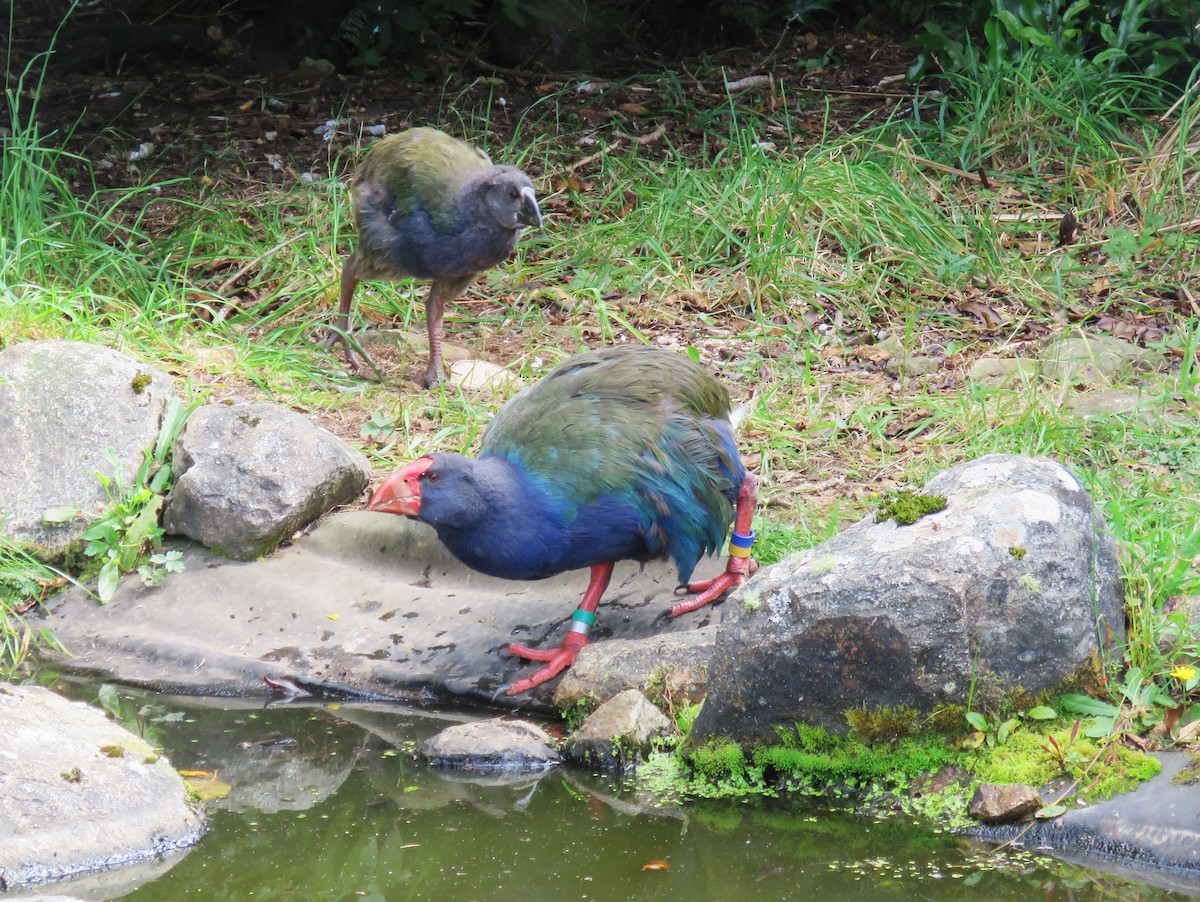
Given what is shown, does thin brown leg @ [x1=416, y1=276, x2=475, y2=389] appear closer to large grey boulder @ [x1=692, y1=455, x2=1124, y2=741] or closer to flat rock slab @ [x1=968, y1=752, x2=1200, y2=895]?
large grey boulder @ [x1=692, y1=455, x2=1124, y2=741]

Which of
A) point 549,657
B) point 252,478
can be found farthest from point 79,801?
point 252,478

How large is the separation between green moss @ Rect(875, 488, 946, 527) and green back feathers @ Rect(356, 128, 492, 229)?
2844 mm

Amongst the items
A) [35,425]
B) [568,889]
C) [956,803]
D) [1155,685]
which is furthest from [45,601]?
[1155,685]

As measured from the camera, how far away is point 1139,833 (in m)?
3.12

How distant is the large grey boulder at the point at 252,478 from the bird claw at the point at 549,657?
1.01 metres

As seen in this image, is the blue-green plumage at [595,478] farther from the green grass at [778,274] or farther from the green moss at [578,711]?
the green grass at [778,274]

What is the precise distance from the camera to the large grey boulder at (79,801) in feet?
10.2

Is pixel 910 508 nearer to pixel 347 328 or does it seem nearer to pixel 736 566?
pixel 736 566

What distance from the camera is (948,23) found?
8.40 meters

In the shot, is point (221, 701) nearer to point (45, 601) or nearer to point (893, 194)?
point (45, 601)

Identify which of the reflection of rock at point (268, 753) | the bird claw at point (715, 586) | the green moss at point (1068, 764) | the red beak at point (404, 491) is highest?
the red beak at point (404, 491)

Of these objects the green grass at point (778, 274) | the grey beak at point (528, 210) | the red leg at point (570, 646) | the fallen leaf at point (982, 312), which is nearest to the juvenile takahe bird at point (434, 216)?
the grey beak at point (528, 210)

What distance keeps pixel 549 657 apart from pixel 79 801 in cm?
145

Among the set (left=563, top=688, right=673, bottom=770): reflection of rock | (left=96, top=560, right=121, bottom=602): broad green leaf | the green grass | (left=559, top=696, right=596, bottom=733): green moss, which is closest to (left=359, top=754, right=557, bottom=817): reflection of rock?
(left=563, top=688, right=673, bottom=770): reflection of rock
